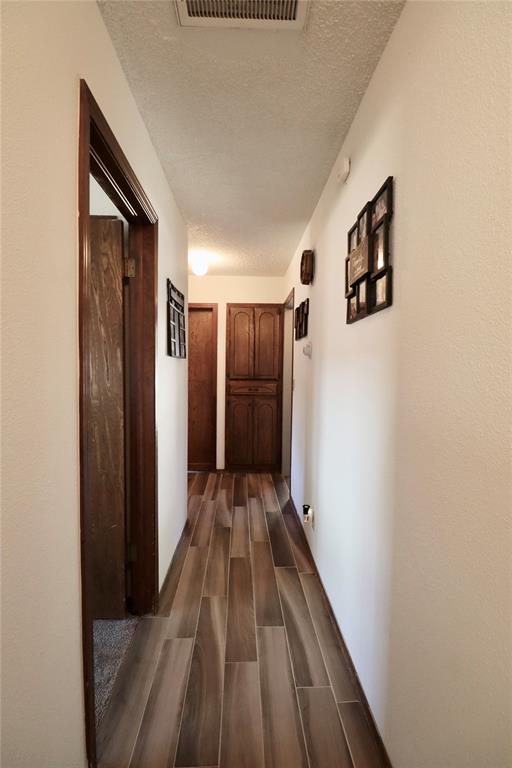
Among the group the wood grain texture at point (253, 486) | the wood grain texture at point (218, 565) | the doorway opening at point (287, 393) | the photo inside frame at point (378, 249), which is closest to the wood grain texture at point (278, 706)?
the wood grain texture at point (218, 565)

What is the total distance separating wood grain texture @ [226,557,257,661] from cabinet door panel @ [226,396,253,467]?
199 centimetres

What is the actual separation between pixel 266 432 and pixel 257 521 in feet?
4.86

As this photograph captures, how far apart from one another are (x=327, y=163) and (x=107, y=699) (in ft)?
8.79

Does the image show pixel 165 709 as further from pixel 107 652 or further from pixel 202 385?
pixel 202 385

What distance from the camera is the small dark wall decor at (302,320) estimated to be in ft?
8.93

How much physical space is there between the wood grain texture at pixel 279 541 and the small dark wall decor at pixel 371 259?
5.65 ft

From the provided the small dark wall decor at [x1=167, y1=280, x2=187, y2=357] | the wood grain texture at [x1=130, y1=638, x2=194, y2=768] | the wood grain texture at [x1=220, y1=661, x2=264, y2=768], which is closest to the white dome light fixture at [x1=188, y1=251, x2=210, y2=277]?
the small dark wall decor at [x1=167, y1=280, x2=187, y2=357]

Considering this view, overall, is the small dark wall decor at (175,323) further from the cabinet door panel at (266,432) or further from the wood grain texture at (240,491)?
the cabinet door panel at (266,432)

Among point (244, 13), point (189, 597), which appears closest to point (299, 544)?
point (189, 597)

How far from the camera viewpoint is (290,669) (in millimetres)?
1503

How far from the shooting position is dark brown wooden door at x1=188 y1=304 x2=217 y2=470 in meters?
4.35

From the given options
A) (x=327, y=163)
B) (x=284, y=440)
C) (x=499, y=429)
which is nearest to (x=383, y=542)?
(x=499, y=429)

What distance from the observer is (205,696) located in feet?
4.48

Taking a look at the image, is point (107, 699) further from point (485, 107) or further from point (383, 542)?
point (485, 107)
